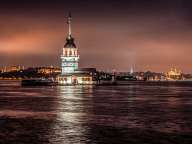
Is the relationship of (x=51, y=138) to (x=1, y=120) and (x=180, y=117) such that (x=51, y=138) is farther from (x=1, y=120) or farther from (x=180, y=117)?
(x=180, y=117)

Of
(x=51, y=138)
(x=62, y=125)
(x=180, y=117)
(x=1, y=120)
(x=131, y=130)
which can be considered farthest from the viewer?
(x=180, y=117)

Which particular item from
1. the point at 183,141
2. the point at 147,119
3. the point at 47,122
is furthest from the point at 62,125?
the point at 183,141

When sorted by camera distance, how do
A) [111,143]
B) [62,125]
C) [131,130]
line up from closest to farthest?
[111,143], [131,130], [62,125]

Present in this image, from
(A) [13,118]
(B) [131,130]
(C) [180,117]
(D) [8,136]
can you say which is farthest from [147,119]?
(D) [8,136]

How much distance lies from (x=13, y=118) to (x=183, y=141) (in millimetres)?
19411

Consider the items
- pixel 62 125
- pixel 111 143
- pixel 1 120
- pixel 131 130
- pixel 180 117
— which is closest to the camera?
pixel 111 143

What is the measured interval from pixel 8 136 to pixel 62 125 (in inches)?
292

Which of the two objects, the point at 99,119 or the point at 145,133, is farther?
the point at 99,119

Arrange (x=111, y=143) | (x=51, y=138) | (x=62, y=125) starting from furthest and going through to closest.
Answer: (x=62, y=125) → (x=51, y=138) → (x=111, y=143)

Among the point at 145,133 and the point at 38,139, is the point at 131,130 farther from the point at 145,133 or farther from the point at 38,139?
the point at 38,139

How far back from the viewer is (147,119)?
143 feet

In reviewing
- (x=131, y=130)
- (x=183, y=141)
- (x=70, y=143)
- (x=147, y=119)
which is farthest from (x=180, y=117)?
(x=70, y=143)

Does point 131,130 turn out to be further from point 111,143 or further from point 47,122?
point 47,122

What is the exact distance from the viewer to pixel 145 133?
1323 inches
